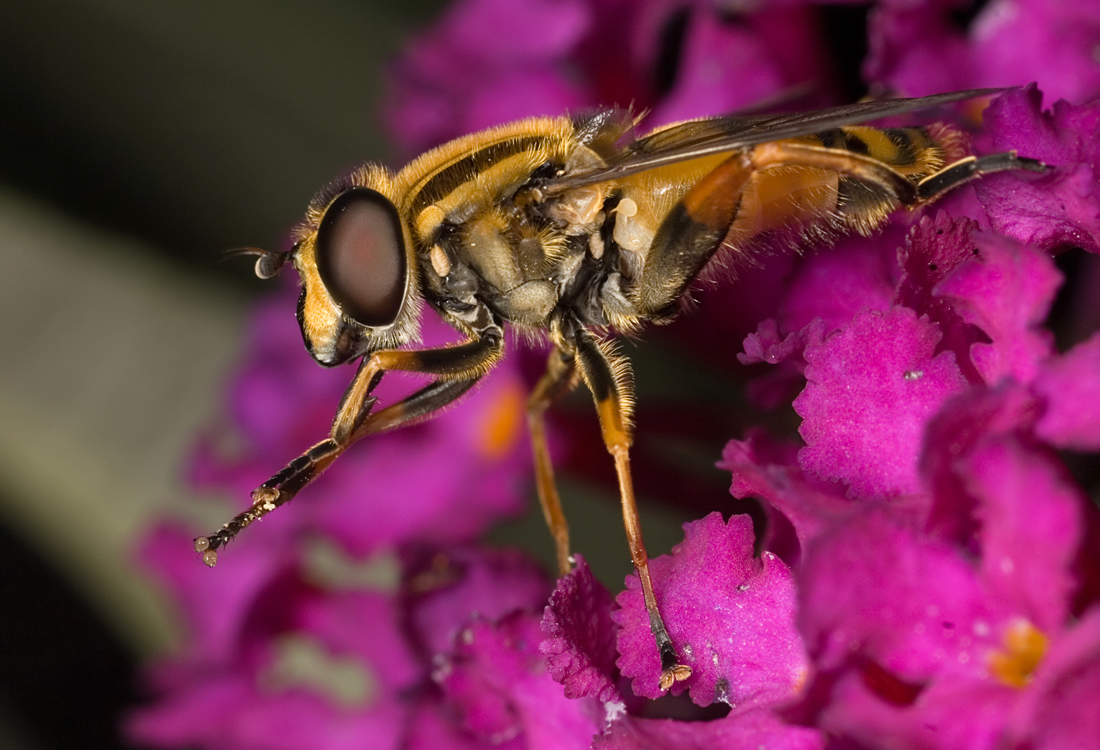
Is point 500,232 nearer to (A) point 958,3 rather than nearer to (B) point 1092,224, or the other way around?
(B) point 1092,224

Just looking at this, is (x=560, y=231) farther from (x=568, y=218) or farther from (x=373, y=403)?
(x=373, y=403)

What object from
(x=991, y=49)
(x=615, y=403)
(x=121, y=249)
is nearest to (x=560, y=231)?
(x=615, y=403)

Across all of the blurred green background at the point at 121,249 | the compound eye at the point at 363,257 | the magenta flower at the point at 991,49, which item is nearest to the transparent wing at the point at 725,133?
the compound eye at the point at 363,257

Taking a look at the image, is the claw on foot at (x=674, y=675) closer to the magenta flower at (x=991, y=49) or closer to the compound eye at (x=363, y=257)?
the compound eye at (x=363, y=257)

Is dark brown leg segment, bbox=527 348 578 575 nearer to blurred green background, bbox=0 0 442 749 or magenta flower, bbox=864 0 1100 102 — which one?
magenta flower, bbox=864 0 1100 102

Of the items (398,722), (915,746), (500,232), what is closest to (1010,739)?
(915,746)
